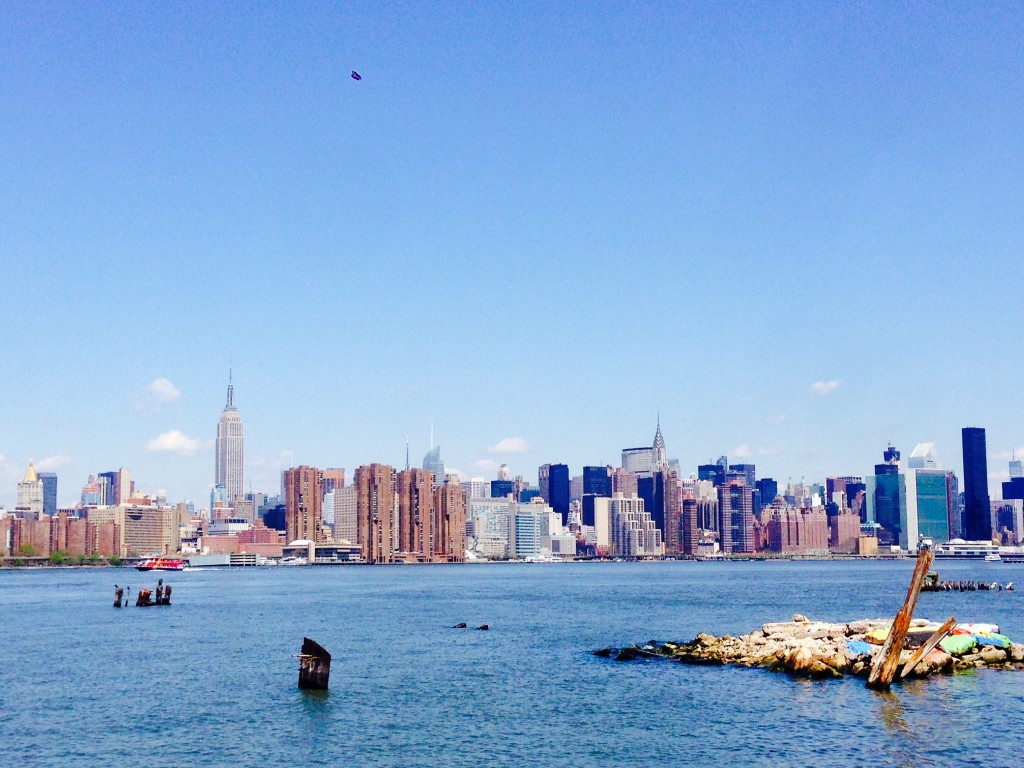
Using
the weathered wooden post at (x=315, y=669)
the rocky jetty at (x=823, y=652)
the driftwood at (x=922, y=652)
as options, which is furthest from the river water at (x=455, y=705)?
the rocky jetty at (x=823, y=652)

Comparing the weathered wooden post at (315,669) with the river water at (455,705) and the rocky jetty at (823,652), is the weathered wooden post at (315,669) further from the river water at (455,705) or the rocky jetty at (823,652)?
the rocky jetty at (823,652)

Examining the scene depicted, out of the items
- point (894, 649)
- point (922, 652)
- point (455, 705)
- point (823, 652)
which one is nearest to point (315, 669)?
point (455, 705)

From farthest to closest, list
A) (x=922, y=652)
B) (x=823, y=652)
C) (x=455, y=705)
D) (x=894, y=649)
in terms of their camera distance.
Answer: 1. (x=823, y=652)
2. (x=922, y=652)
3. (x=894, y=649)
4. (x=455, y=705)

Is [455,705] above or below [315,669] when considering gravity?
below

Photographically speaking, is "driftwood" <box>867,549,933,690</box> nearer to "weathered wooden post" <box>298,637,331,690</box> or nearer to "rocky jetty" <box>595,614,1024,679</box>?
"rocky jetty" <box>595,614,1024,679</box>

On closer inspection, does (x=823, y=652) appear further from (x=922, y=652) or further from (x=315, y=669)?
(x=315, y=669)

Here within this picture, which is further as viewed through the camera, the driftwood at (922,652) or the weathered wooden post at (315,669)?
the driftwood at (922,652)

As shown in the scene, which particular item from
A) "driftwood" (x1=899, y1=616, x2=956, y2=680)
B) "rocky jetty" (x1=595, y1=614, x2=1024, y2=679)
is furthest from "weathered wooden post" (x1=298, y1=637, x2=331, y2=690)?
"driftwood" (x1=899, y1=616, x2=956, y2=680)

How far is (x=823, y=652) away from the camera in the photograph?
65875mm

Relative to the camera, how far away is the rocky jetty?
2499 inches

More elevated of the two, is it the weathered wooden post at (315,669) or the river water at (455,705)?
the weathered wooden post at (315,669)

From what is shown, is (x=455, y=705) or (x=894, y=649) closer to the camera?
(x=455, y=705)

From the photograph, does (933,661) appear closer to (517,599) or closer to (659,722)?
(659,722)

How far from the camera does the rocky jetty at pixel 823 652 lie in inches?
2499
